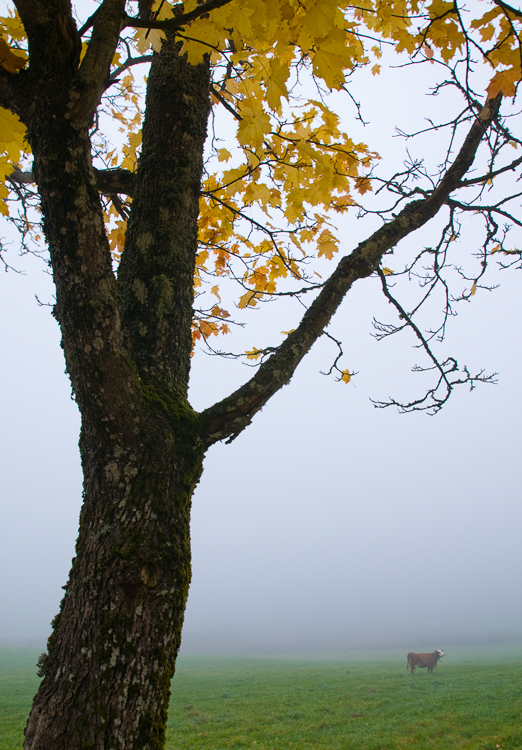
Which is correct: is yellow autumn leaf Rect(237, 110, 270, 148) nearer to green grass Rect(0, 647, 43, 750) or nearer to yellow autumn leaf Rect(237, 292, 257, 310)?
yellow autumn leaf Rect(237, 292, 257, 310)

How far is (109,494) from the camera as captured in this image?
1779 mm

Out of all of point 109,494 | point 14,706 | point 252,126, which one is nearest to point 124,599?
point 109,494

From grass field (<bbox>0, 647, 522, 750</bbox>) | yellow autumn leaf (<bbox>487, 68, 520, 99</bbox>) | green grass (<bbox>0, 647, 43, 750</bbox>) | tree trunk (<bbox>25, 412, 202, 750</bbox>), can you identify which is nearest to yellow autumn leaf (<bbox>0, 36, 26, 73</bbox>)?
tree trunk (<bbox>25, 412, 202, 750</bbox>)

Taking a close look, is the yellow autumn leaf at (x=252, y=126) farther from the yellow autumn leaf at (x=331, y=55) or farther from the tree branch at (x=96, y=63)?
the tree branch at (x=96, y=63)

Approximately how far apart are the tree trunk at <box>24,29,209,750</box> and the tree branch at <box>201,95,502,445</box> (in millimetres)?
137

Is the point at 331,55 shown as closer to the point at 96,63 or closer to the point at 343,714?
the point at 96,63

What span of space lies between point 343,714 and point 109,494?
15.0 meters

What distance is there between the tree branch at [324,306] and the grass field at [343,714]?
10.2m

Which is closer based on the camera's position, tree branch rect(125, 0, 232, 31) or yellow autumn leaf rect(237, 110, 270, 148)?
tree branch rect(125, 0, 232, 31)

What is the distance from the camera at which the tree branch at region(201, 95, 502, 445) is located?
6.64 feet

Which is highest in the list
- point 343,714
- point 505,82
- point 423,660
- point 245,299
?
point 505,82

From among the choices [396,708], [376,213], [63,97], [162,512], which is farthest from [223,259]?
[396,708]

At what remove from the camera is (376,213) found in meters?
3.46

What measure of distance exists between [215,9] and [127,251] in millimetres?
1069
